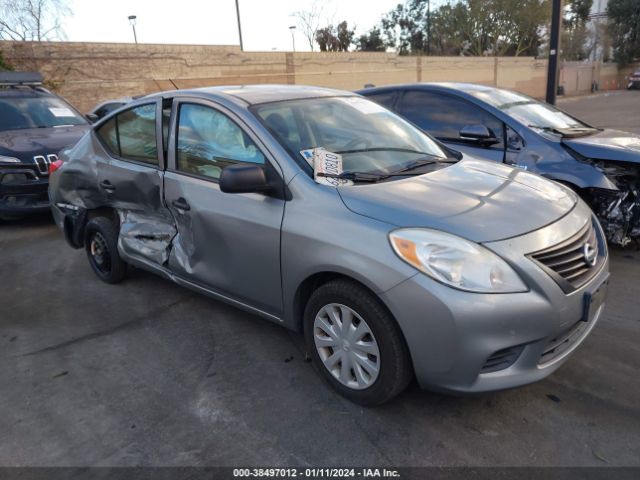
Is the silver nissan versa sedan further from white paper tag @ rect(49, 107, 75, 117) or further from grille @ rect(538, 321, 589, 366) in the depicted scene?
white paper tag @ rect(49, 107, 75, 117)

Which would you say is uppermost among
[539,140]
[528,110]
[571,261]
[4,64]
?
[4,64]

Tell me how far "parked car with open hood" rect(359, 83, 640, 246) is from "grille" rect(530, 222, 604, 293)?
214 cm

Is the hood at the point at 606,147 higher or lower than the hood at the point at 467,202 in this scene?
lower

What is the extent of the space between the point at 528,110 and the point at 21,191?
6.18 meters

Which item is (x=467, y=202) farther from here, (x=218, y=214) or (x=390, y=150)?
(x=218, y=214)

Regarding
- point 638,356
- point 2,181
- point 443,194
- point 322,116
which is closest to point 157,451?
point 443,194

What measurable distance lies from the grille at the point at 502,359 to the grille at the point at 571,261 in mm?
380

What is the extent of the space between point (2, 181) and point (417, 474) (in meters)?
6.45

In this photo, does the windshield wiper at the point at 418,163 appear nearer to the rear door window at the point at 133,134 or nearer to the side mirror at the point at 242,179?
the side mirror at the point at 242,179

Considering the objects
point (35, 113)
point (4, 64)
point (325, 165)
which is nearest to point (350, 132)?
point (325, 165)

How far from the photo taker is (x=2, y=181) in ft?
21.7

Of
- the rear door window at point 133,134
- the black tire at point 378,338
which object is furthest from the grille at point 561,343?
the rear door window at point 133,134

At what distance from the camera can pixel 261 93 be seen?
3.64 m

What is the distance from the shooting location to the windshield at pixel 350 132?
3.22 meters
